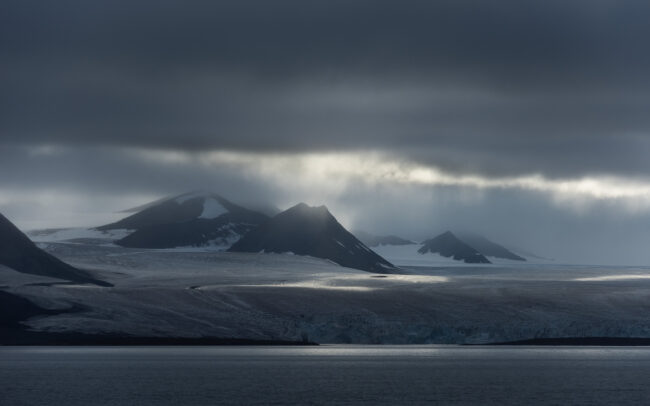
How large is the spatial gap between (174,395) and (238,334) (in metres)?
41.6

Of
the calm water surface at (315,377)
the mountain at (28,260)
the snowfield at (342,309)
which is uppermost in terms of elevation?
the mountain at (28,260)

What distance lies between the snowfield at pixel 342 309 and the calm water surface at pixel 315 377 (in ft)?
7.01

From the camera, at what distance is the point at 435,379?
77.3 m

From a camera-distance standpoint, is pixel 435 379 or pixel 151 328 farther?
pixel 151 328

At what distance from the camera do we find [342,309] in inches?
4417

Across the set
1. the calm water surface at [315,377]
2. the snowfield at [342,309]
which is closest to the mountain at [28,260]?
the snowfield at [342,309]

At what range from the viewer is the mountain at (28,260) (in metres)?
136

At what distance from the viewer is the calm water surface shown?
2530 inches

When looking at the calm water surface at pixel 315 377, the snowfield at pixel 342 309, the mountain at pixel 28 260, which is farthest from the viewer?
the mountain at pixel 28 260

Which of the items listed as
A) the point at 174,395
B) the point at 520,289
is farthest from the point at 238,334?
the point at 174,395

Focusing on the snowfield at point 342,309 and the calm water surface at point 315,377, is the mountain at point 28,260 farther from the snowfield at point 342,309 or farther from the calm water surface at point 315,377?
the calm water surface at point 315,377

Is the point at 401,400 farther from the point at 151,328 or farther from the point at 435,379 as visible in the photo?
the point at 151,328

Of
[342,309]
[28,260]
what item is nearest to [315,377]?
[342,309]

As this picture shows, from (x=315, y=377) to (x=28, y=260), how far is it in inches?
2741
